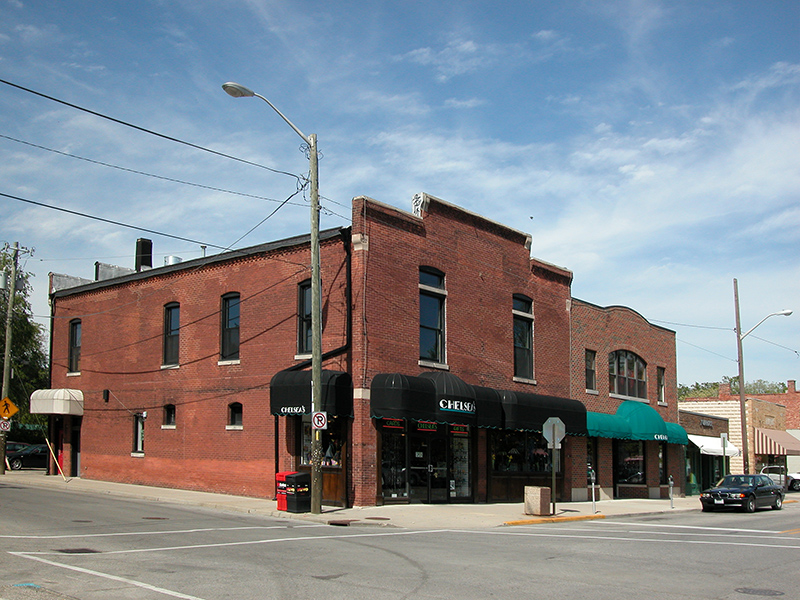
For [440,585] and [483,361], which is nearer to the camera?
[440,585]

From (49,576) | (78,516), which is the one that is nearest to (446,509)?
(78,516)

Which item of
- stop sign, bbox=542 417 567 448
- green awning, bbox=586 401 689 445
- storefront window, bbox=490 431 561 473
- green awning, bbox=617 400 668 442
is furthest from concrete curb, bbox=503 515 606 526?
green awning, bbox=617 400 668 442

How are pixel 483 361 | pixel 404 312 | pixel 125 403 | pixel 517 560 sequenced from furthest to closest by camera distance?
pixel 125 403
pixel 483 361
pixel 404 312
pixel 517 560

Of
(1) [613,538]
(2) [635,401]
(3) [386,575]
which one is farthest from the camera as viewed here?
(2) [635,401]

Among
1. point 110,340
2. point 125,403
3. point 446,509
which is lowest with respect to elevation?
point 446,509

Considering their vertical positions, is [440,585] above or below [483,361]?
below

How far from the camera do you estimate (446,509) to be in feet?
75.3

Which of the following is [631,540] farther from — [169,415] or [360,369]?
[169,415]

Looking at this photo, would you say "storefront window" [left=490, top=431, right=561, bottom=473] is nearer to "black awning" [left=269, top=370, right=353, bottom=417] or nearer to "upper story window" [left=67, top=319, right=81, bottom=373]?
"black awning" [left=269, top=370, right=353, bottom=417]

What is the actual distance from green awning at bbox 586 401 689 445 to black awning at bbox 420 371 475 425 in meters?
8.79

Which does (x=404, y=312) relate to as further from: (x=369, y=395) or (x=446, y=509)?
(x=446, y=509)

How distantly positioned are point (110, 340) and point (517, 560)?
79.6 feet

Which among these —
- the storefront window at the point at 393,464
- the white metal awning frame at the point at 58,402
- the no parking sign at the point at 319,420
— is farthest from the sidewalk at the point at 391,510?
the white metal awning frame at the point at 58,402

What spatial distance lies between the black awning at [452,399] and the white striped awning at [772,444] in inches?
1309
